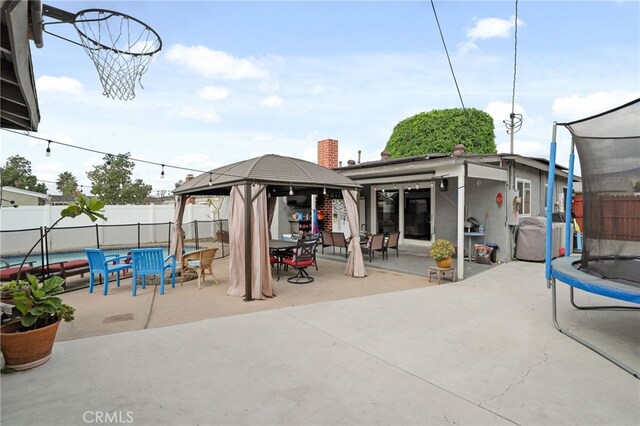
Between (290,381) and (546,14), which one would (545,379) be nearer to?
(290,381)

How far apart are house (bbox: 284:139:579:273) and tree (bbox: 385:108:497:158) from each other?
10271mm

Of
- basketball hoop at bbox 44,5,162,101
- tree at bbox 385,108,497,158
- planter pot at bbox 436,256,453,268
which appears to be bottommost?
planter pot at bbox 436,256,453,268

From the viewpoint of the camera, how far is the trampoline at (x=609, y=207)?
11.4ft

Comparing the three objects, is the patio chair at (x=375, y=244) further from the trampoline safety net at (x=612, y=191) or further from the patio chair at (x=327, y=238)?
the trampoline safety net at (x=612, y=191)

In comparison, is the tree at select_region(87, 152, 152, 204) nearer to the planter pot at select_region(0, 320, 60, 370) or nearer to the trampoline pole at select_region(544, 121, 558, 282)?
the planter pot at select_region(0, 320, 60, 370)

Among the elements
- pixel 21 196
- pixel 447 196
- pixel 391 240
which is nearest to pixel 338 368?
pixel 391 240

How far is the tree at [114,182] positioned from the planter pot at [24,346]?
22.5m

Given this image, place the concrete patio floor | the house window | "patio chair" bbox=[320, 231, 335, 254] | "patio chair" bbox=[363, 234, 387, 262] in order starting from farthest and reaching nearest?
"patio chair" bbox=[320, 231, 335, 254], the house window, "patio chair" bbox=[363, 234, 387, 262], the concrete patio floor

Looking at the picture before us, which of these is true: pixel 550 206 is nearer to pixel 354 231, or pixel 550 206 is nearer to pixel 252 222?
pixel 354 231

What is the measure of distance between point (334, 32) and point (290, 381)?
7587 mm

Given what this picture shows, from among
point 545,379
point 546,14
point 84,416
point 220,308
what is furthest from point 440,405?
point 546,14

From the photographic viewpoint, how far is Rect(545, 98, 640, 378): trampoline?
3479 mm

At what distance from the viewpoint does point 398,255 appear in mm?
10297

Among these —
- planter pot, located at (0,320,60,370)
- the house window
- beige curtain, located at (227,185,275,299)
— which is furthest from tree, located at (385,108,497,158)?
planter pot, located at (0,320,60,370)
